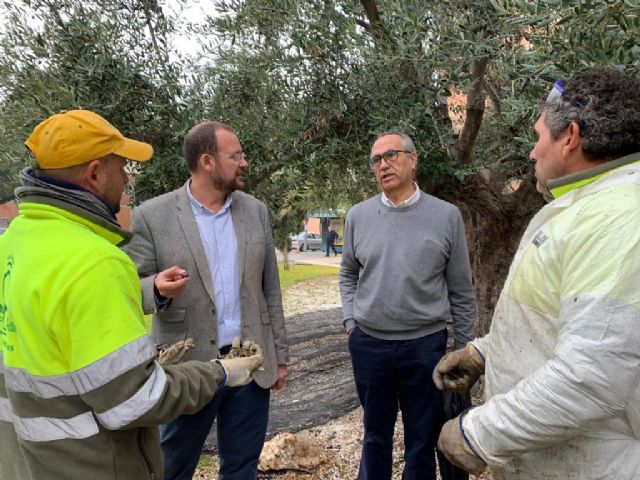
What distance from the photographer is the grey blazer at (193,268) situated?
265 cm

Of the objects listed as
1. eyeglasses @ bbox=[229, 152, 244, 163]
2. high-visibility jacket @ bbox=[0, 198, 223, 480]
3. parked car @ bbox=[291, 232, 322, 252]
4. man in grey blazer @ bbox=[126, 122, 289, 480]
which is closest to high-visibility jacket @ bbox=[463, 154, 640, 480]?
high-visibility jacket @ bbox=[0, 198, 223, 480]

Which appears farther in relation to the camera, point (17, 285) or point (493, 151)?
point (493, 151)

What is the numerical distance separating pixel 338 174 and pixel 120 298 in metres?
3.63

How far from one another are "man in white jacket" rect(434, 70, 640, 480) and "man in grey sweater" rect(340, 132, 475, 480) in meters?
1.33

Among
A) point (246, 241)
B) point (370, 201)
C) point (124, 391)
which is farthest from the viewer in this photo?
point (370, 201)

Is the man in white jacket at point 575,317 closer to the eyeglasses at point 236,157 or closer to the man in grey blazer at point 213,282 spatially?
the man in grey blazer at point 213,282

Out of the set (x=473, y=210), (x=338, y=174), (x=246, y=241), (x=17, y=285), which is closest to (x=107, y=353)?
(x=17, y=285)

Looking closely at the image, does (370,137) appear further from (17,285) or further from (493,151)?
(17,285)

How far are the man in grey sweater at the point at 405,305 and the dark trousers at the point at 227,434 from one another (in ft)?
2.64

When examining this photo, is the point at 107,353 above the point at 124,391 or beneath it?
above

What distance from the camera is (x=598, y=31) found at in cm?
231

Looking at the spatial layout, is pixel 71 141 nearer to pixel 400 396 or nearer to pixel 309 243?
pixel 400 396

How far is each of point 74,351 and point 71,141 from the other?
710 mm

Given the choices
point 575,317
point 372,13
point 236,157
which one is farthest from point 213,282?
point 372,13
